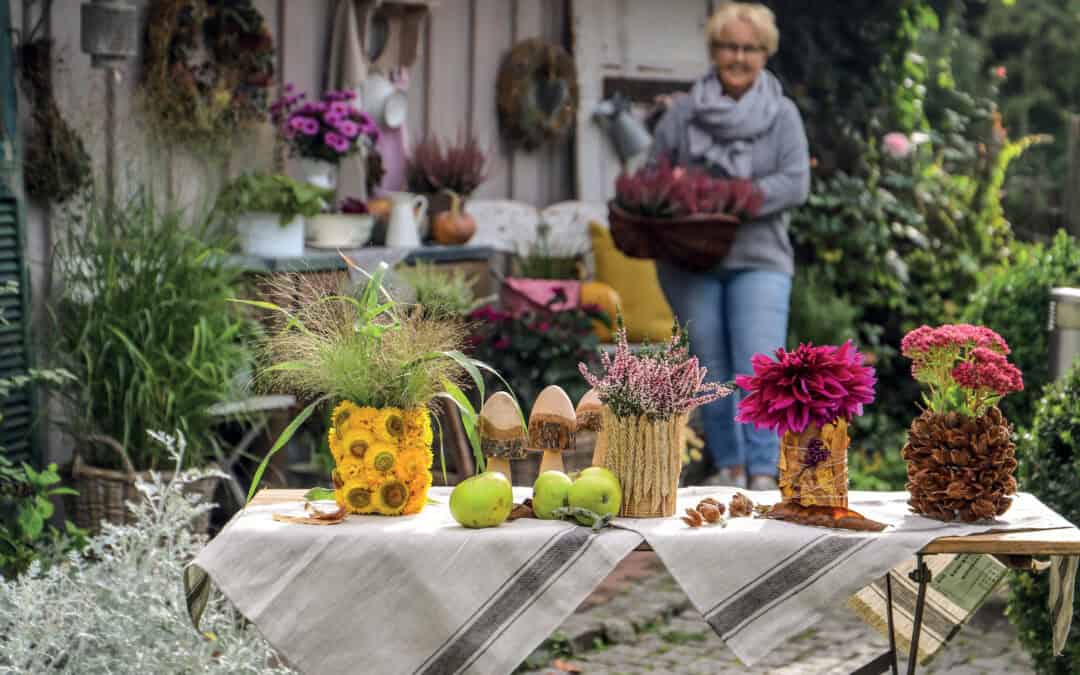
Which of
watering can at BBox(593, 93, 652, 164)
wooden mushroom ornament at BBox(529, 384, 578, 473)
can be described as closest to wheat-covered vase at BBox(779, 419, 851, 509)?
wooden mushroom ornament at BBox(529, 384, 578, 473)

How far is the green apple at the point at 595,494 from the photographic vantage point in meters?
3.23

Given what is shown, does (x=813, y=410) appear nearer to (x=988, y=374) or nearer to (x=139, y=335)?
(x=988, y=374)

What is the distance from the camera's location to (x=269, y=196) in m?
6.00

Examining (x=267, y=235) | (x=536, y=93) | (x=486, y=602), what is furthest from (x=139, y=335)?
(x=536, y=93)

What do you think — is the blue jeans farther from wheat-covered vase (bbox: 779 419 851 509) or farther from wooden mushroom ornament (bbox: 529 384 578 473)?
wheat-covered vase (bbox: 779 419 851 509)

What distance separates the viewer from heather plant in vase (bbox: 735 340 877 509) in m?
3.24

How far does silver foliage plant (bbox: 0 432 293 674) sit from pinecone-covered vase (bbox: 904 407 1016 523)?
5.20 feet

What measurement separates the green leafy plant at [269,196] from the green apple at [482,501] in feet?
9.67

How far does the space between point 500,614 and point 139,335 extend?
254cm

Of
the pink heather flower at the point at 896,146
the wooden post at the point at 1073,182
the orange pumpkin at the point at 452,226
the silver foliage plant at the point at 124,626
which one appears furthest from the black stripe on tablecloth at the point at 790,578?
the pink heather flower at the point at 896,146

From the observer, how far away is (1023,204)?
11664 millimetres

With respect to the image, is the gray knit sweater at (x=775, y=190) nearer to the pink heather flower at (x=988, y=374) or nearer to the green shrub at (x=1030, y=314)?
the green shrub at (x=1030, y=314)

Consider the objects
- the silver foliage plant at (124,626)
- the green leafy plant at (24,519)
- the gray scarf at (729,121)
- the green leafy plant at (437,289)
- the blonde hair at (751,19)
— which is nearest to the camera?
the silver foliage plant at (124,626)

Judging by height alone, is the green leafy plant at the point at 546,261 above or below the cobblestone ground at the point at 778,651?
above
